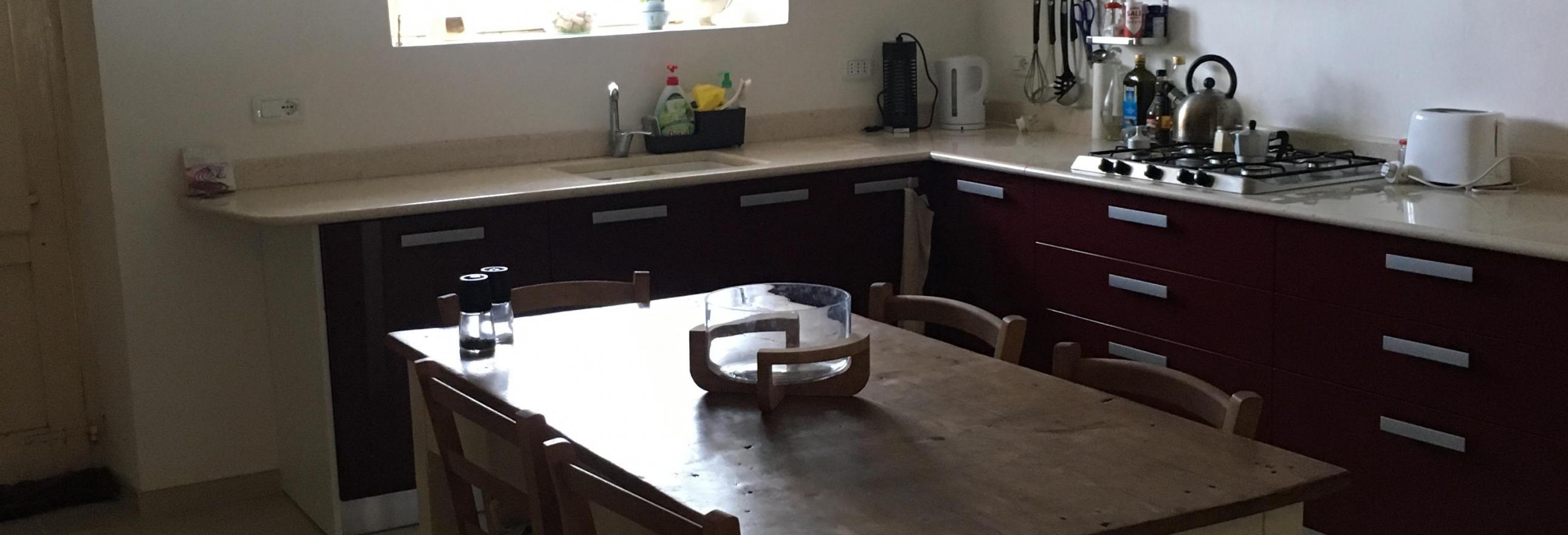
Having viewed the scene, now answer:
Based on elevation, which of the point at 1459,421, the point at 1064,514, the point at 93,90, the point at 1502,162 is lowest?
the point at 1459,421

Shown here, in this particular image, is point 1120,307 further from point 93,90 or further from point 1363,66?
point 93,90

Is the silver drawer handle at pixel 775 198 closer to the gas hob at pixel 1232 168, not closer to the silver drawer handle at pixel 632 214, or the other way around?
the silver drawer handle at pixel 632 214

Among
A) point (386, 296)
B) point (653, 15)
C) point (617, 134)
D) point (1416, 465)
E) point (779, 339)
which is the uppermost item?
point (653, 15)

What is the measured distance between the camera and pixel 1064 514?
1702 millimetres

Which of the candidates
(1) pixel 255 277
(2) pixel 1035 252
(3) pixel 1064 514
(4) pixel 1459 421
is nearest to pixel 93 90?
(1) pixel 255 277

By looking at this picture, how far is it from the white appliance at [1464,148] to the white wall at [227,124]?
7.38 ft

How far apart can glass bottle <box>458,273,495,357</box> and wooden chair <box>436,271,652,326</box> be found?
40 cm

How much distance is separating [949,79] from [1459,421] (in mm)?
2236

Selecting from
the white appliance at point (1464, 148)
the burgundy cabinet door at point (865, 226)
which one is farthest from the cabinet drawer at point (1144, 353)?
the white appliance at point (1464, 148)

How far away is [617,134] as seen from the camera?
172 inches

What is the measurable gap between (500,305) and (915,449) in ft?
2.94

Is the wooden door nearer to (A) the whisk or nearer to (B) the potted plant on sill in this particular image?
(B) the potted plant on sill

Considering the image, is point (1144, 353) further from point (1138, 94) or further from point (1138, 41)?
point (1138, 41)

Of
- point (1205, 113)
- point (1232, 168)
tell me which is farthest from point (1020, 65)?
point (1232, 168)
